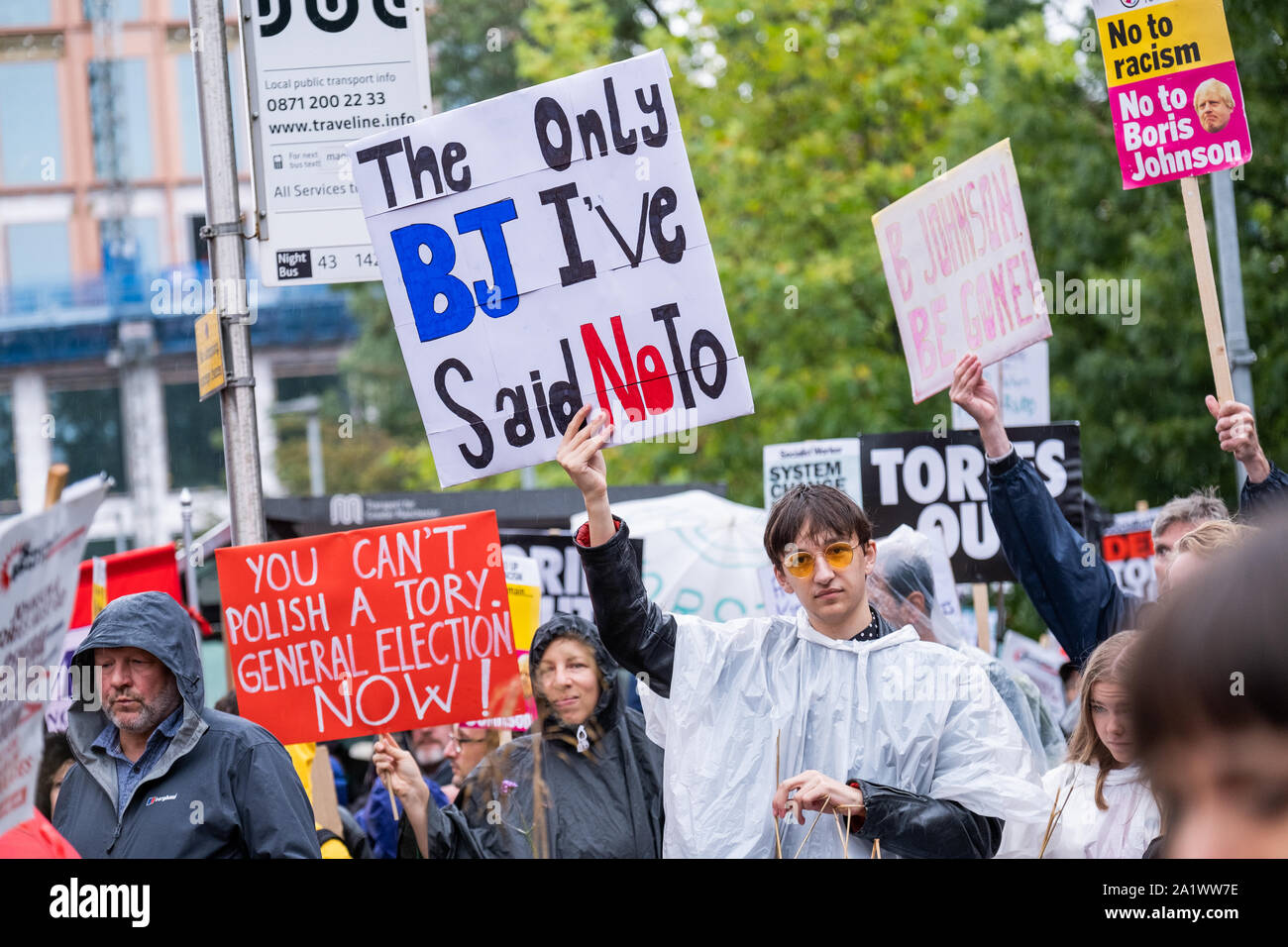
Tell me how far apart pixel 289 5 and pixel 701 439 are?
13170 millimetres

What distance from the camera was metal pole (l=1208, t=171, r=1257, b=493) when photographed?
27.7 feet

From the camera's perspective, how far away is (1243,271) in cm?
1187

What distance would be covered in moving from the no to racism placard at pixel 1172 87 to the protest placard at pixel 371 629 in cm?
238

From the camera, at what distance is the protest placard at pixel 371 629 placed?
14.9 feet

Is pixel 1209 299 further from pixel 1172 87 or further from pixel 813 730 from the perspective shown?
pixel 813 730

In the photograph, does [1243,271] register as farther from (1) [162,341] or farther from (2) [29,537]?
(1) [162,341]

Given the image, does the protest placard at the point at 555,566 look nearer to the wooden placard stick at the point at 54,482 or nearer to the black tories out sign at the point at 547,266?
the wooden placard stick at the point at 54,482

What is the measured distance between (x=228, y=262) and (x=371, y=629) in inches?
52.3

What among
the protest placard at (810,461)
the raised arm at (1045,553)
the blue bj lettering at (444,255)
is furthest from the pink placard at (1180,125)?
the protest placard at (810,461)

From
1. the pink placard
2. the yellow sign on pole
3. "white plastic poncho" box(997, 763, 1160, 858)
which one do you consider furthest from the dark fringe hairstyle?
the yellow sign on pole

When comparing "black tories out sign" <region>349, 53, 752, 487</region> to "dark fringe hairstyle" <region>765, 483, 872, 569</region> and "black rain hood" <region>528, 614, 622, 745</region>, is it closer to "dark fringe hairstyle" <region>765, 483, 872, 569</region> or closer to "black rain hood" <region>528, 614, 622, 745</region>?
"dark fringe hairstyle" <region>765, 483, 872, 569</region>

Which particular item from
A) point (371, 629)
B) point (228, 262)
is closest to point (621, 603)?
point (371, 629)

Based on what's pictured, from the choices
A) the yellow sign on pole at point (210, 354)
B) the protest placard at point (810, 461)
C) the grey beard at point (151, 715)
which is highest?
the yellow sign on pole at point (210, 354)

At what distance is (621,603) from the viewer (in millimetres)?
3359
